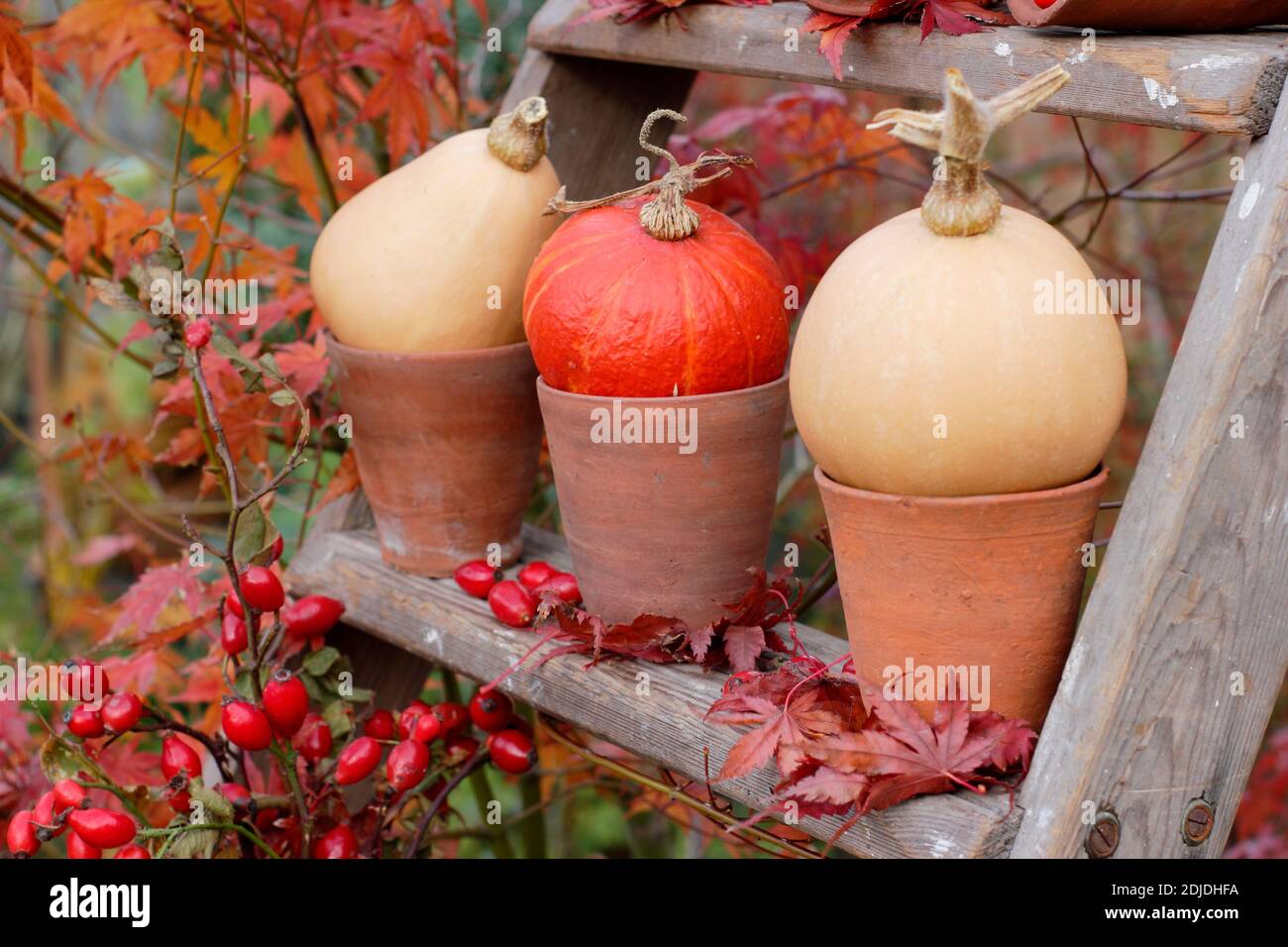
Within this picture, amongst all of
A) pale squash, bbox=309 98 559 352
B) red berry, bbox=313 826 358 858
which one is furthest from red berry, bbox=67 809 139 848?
A: pale squash, bbox=309 98 559 352

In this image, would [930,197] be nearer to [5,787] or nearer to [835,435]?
[835,435]

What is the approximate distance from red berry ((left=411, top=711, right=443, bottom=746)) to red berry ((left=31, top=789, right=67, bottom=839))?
0.95 ft

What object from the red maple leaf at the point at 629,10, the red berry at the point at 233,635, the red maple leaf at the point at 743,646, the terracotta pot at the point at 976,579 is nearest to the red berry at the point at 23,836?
the red berry at the point at 233,635

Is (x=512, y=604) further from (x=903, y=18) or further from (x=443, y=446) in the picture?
(x=903, y=18)

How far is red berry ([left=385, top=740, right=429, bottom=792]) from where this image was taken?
1.09 meters

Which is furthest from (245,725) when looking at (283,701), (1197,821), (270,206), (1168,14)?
(270,206)

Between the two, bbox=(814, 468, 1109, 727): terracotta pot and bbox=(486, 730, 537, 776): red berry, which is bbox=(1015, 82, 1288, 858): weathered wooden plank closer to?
bbox=(814, 468, 1109, 727): terracotta pot

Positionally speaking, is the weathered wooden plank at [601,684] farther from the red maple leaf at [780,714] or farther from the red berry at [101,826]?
the red berry at [101,826]

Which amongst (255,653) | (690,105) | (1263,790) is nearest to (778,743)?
(255,653)

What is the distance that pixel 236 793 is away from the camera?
1078 mm

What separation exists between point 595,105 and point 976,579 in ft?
2.26

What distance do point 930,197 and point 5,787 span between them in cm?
107

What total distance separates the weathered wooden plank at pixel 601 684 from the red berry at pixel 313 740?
10 centimetres
